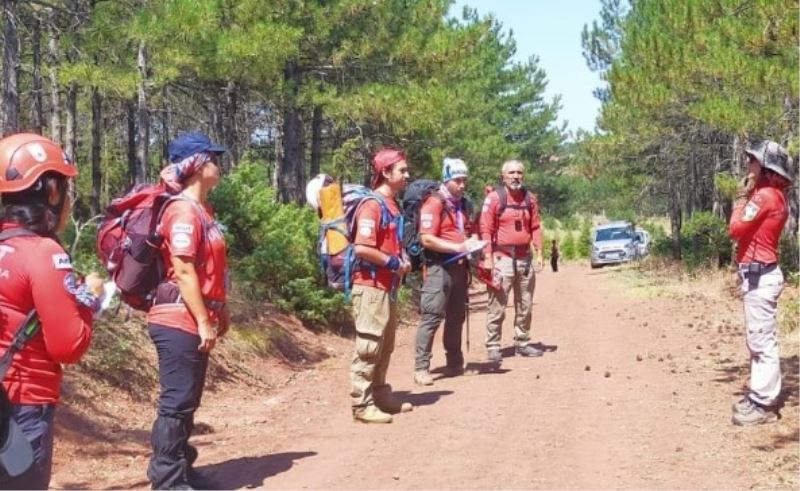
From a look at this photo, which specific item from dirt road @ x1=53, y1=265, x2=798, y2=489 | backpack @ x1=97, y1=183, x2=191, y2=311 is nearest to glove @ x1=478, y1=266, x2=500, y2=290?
dirt road @ x1=53, y1=265, x2=798, y2=489

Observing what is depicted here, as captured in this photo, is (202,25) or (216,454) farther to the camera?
(202,25)

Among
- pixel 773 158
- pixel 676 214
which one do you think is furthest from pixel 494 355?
pixel 676 214

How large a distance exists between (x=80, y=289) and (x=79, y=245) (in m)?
7.94

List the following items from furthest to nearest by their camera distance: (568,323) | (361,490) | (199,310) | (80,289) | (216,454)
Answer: (568,323), (216,454), (361,490), (199,310), (80,289)

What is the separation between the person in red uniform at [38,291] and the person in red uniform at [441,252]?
5.26 m

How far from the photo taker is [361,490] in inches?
213

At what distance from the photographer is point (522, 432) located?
267 inches

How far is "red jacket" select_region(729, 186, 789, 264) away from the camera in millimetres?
6750

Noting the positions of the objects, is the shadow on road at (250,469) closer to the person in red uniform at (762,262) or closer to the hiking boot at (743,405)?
the hiking boot at (743,405)

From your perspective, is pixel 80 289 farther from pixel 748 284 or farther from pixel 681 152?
pixel 681 152

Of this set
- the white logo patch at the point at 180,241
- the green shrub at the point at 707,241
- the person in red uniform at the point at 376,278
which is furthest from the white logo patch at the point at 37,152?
the green shrub at the point at 707,241

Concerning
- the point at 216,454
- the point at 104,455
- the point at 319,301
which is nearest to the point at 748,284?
the point at 216,454

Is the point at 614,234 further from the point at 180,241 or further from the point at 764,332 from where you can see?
the point at 180,241

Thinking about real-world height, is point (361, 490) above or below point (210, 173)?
below
